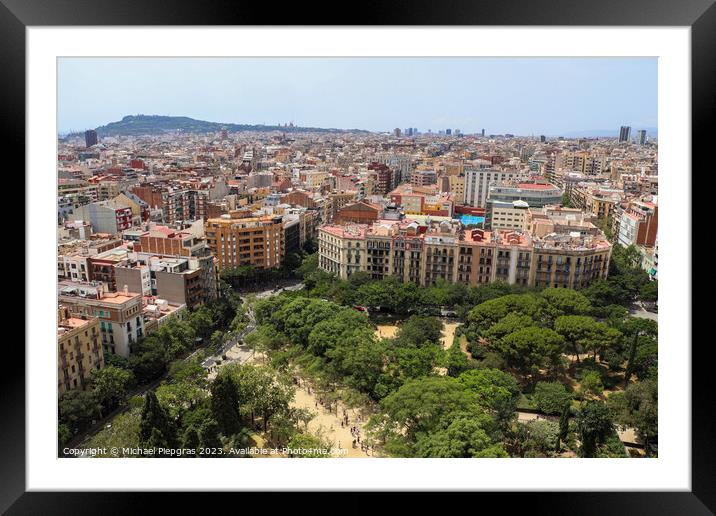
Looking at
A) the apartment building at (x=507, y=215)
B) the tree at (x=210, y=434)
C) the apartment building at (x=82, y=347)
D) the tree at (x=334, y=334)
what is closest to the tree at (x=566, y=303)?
the tree at (x=334, y=334)

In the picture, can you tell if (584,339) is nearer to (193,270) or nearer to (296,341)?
(296,341)

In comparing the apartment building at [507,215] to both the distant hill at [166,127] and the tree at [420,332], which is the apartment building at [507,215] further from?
the distant hill at [166,127]

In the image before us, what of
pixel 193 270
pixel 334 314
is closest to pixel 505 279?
pixel 334 314

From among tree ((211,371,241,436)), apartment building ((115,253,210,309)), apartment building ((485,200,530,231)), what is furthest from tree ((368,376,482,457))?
apartment building ((485,200,530,231))

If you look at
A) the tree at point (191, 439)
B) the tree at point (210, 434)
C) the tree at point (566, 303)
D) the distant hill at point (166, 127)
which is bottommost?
the tree at point (210, 434)

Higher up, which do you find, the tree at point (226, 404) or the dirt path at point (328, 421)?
the tree at point (226, 404)

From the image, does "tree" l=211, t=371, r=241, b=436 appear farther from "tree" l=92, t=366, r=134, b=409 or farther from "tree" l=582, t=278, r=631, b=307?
"tree" l=582, t=278, r=631, b=307

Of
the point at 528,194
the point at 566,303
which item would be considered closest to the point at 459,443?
the point at 566,303
